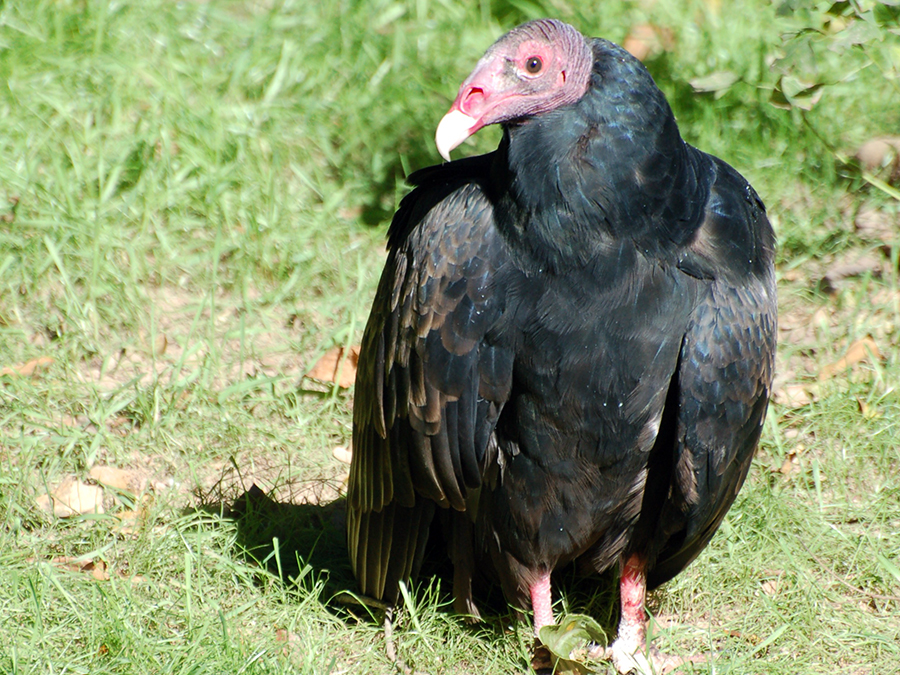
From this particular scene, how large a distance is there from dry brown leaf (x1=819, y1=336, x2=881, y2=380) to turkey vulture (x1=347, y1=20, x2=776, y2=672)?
1.22 meters

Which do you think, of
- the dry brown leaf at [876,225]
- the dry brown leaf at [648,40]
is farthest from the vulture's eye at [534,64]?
the dry brown leaf at [648,40]

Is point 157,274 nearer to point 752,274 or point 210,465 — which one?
point 210,465

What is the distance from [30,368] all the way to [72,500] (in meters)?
0.65

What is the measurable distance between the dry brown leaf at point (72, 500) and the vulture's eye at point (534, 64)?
6.77ft

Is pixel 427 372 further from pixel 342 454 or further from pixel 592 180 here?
pixel 342 454

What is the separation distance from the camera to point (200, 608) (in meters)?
3.17

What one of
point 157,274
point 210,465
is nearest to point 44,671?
point 210,465

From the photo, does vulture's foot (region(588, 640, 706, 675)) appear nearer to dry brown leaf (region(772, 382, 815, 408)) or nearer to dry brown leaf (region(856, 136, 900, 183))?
dry brown leaf (region(772, 382, 815, 408))

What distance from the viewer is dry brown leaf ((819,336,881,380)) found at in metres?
3.99

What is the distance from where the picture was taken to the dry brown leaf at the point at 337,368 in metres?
4.05

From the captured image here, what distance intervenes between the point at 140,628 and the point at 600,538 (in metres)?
1.34

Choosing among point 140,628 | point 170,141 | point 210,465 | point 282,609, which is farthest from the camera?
point 170,141

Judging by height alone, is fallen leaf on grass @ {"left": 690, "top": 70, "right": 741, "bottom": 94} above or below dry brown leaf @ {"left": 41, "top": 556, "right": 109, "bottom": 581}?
above

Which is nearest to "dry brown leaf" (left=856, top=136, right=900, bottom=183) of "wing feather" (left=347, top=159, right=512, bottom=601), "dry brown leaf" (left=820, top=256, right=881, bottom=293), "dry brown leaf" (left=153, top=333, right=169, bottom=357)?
"dry brown leaf" (left=820, top=256, right=881, bottom=293)
